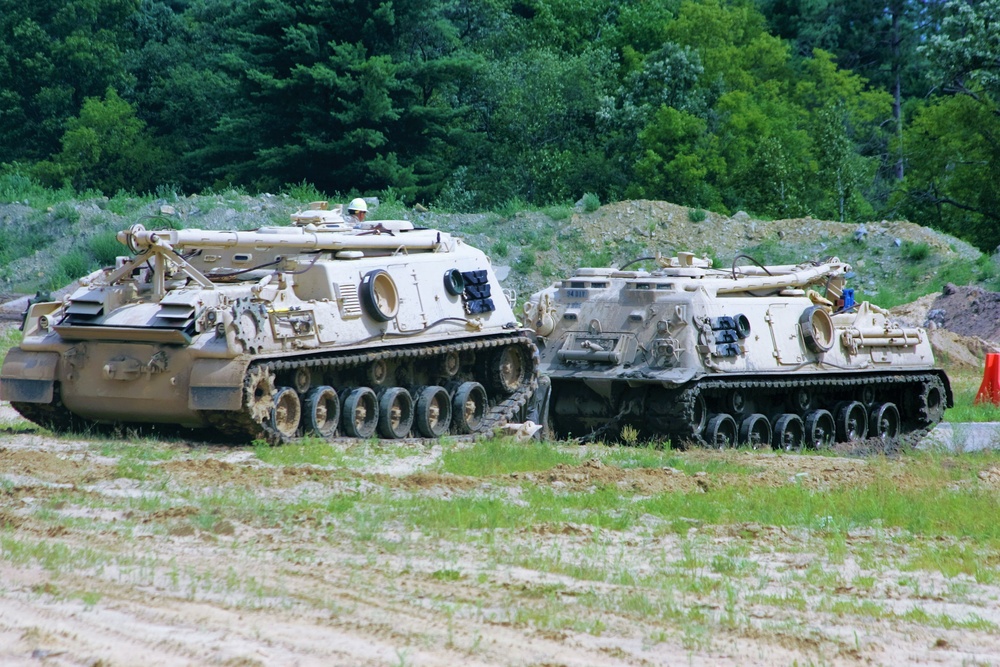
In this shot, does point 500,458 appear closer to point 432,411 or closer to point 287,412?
point 287,412

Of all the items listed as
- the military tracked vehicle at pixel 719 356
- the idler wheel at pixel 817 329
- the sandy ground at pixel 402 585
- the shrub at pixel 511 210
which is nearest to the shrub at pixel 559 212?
the shrub at pixel 511 210

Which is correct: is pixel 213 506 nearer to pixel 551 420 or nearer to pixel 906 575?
pixel 906 575

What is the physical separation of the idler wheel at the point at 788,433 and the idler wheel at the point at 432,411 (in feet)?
13.5

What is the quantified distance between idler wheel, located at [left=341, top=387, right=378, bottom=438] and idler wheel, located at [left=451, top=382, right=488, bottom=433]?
58.2 inches

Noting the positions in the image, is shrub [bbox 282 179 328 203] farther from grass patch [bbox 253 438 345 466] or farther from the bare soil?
the bare soil

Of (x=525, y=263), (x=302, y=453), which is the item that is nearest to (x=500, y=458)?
(x=302, y=453)

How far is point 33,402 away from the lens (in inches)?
553

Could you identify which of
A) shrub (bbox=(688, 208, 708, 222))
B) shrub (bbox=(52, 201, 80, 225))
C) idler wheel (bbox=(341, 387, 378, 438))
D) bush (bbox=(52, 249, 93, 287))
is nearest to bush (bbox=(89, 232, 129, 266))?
bush (bbox=(52, 249, 93, 287))

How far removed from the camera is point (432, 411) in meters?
16.0

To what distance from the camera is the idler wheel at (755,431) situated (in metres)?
17.1

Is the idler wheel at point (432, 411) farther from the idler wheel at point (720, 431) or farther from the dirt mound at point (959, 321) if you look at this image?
the dirt mound at point (959, 321)

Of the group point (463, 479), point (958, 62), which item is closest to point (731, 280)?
point (463, 479)

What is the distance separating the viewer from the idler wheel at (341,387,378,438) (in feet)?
→ 48.3

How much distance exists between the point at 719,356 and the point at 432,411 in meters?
3.38
